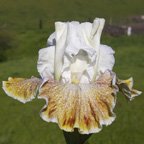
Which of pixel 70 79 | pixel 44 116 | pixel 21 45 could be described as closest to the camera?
pixel 44 116

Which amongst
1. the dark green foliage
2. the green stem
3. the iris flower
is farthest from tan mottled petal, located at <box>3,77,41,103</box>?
the dark green foliage

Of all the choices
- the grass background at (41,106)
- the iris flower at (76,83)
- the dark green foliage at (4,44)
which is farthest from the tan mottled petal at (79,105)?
the dark green foliage at (4,44)

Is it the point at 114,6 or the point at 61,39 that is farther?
the point at 114,6

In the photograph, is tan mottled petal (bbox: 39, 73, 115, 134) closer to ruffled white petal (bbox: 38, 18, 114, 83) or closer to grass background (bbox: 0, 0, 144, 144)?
ruffled white petal (bbox: 38, 18, 114, 83)

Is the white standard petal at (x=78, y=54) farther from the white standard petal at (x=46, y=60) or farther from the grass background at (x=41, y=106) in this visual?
the grass background at (x=41, y=106)

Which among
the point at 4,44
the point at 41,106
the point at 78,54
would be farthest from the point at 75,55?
the point at 4,44

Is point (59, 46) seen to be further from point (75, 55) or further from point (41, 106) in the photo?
point (41, 106)

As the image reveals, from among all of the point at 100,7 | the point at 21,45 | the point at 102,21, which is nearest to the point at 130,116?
the point at 102,21

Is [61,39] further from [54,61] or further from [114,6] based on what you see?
[114,6]
